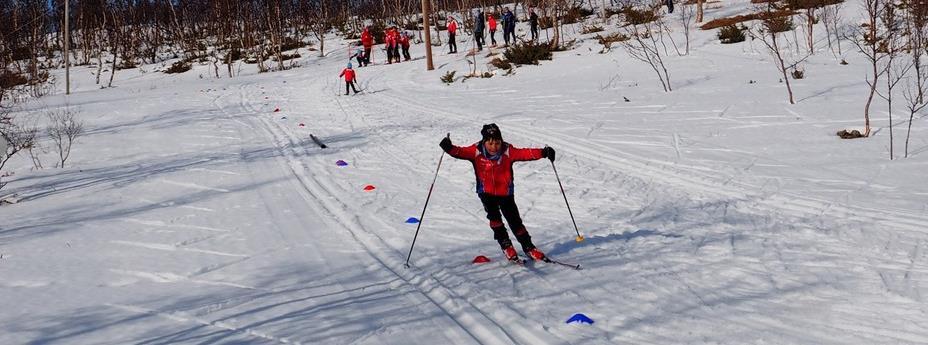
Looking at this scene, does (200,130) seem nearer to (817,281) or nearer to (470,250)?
(470,250)

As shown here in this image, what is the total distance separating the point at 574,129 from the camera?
11820mm

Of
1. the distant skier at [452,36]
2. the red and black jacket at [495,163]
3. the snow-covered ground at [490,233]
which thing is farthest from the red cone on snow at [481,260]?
the distant skier at [452,36]

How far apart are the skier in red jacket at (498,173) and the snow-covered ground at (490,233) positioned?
0.85 feet

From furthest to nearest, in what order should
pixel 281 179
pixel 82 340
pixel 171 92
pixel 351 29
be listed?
pixel 351 29, pixel 171 92, pixel 281 179, pixel 82 340

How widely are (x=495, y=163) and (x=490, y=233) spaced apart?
1.34 m

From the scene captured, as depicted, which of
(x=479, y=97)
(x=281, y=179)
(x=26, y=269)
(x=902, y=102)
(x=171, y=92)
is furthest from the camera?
(x=171, y=92)

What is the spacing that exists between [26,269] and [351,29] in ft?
142

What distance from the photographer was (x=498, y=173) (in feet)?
18.8

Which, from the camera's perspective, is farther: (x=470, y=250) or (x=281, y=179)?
(x=281, y=179)

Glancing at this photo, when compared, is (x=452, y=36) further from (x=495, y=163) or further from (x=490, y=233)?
(x=495, y=163)

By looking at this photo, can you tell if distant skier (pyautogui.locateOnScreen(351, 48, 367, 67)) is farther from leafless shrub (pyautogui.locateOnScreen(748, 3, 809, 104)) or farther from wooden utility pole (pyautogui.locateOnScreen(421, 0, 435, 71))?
leafless shrub (pyautogui.locateOnScreen(748, 3, 809, 104))

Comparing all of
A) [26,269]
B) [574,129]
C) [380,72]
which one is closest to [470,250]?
[26,269]

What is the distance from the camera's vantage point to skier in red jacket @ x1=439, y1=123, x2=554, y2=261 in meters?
5.61

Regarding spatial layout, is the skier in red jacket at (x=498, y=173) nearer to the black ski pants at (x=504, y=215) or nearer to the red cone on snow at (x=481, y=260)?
the black ski pants at (x=504, y=215)
